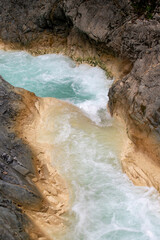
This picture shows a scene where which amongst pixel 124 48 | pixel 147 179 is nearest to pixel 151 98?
pixel 147 179

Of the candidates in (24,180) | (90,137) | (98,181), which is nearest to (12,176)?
(24,180)

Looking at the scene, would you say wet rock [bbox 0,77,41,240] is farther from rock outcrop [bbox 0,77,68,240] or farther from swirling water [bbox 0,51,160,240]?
swirling water [bbox 0,51,160,240]

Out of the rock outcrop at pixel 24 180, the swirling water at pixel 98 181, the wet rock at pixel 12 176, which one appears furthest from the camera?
the swirling water at pixel 98 181

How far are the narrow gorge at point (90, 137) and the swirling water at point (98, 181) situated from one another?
0.07ft

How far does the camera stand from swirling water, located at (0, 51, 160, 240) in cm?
468

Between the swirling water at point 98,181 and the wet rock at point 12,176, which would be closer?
the wet rock at point 12,176

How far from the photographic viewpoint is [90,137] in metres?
6.68

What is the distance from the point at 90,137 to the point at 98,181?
149 cm

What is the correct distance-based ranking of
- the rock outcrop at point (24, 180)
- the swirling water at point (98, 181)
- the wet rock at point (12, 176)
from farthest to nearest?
the swirling water at point (98, 181)
the rock outcrop at point (24, 180)
the wet rock at point (12, 176)

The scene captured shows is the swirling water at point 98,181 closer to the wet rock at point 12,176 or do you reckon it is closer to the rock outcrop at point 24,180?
the rock outcrop at point 24,180

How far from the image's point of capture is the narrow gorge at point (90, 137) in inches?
185

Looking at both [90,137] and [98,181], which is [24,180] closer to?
[98,181]

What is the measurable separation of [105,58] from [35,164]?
21.4 feet

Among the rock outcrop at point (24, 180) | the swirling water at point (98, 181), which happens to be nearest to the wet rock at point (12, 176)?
the rock outcrop at point (24, 180)
